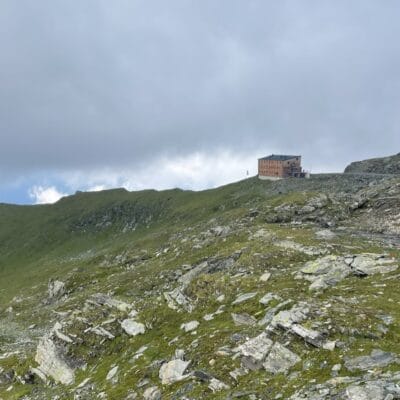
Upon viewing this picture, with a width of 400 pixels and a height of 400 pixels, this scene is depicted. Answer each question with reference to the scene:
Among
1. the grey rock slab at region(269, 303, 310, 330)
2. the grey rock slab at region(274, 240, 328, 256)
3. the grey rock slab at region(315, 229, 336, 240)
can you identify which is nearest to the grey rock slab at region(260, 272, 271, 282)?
the grey rock slab at region(274, 240, 328, 256)

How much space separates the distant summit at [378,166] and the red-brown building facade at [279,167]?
2191cm

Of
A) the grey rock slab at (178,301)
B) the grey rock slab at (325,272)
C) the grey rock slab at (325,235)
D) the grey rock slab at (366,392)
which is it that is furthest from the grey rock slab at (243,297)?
the grey rock slab at (325,235)

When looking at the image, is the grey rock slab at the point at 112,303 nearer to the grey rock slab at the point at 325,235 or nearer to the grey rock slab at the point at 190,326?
the grey rock slab at the point at 190,326

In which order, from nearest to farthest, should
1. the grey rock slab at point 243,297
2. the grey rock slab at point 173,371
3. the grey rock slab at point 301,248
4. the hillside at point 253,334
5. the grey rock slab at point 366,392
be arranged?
the grey rock slab at point 366,392 < the hillside at point 253,334 < the grey rock slab at point 173,371 < the grey rock slab at point 243,297 < the grey rock slab at point 301,248

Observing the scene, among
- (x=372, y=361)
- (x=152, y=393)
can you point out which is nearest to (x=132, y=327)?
(x=152, y=393)

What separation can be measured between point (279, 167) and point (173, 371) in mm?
153677

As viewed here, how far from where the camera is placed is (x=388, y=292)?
2495cm

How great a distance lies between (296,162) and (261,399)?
167 meters

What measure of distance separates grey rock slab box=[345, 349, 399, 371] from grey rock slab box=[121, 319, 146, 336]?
1816 centimetres

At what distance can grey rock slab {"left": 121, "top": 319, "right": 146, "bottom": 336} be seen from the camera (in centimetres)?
3114

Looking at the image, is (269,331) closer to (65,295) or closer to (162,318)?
(162,318)

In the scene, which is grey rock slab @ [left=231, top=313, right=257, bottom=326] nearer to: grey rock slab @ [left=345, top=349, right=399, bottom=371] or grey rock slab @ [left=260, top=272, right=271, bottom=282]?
grey rock slab @ [left=260, top=272, right=271, bottom=282]

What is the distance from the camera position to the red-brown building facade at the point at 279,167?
554 ft

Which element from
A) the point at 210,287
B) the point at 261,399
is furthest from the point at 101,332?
the point at 261,399
